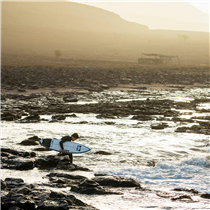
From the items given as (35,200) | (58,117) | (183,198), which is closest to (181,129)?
(58,117)

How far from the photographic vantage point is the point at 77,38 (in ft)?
345

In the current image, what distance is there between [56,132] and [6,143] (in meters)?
2.39

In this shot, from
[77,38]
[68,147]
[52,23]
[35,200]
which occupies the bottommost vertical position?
[35,200]

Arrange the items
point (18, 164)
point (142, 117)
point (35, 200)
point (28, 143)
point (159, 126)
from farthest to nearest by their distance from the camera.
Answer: point (142, 117), point (159, 126), point (28, 143), point (18, 164), point (35, 200)

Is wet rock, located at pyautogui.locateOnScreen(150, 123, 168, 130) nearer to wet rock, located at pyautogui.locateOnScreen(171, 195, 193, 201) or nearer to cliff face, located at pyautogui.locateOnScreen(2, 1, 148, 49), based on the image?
wet rock, located at pyautogui.locateOnScreen(171, 195, 193, 201)

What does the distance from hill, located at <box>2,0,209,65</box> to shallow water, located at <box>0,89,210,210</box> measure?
3519 cm

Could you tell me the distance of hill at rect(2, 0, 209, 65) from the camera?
2756 inches

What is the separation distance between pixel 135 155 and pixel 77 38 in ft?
318

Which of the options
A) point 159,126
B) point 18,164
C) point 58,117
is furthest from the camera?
point 58,117

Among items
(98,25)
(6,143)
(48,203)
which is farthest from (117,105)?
(98,25)

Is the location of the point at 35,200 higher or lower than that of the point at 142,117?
higher

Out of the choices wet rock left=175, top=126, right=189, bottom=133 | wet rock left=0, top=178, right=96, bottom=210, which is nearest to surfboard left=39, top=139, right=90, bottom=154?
wet rock left=0, top=178, right=96, bottom=210

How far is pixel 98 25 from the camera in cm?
16812

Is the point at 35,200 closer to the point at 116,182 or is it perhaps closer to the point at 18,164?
the point at 116,182
